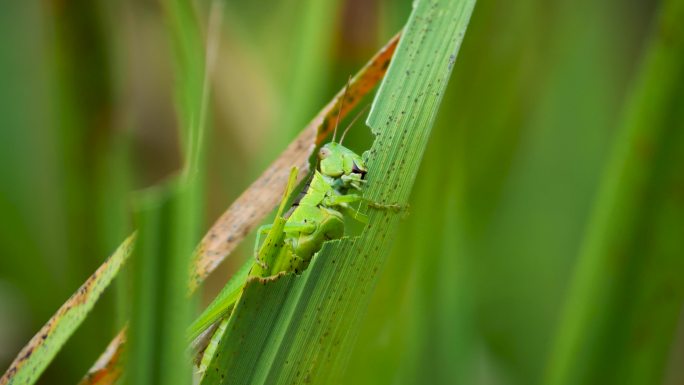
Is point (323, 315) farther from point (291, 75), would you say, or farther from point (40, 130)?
point (40, 130)

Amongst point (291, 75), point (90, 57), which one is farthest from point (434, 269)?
point (90, 57)

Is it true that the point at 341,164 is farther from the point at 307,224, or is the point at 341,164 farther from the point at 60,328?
the point at 60,328

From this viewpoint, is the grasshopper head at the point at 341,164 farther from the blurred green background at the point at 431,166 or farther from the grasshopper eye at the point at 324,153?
the blurred green background at the point at 431,166

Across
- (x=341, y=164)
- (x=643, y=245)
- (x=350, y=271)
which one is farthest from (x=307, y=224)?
(x=643, y=245)

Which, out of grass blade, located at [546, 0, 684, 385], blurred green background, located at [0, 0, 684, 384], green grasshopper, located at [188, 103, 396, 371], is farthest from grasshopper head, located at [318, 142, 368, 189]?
grass blade, located at [546, 0, 684, 385]

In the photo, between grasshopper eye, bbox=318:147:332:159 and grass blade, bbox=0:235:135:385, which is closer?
grass blade, bbox=0:235:135:385

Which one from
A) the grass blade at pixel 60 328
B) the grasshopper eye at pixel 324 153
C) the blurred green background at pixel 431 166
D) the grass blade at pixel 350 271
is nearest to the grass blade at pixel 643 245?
the blurred green background at pixel 431 166

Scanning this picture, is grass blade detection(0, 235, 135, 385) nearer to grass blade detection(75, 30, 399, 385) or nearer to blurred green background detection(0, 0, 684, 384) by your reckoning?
grass blade detection(75, 30, 399, 385)
